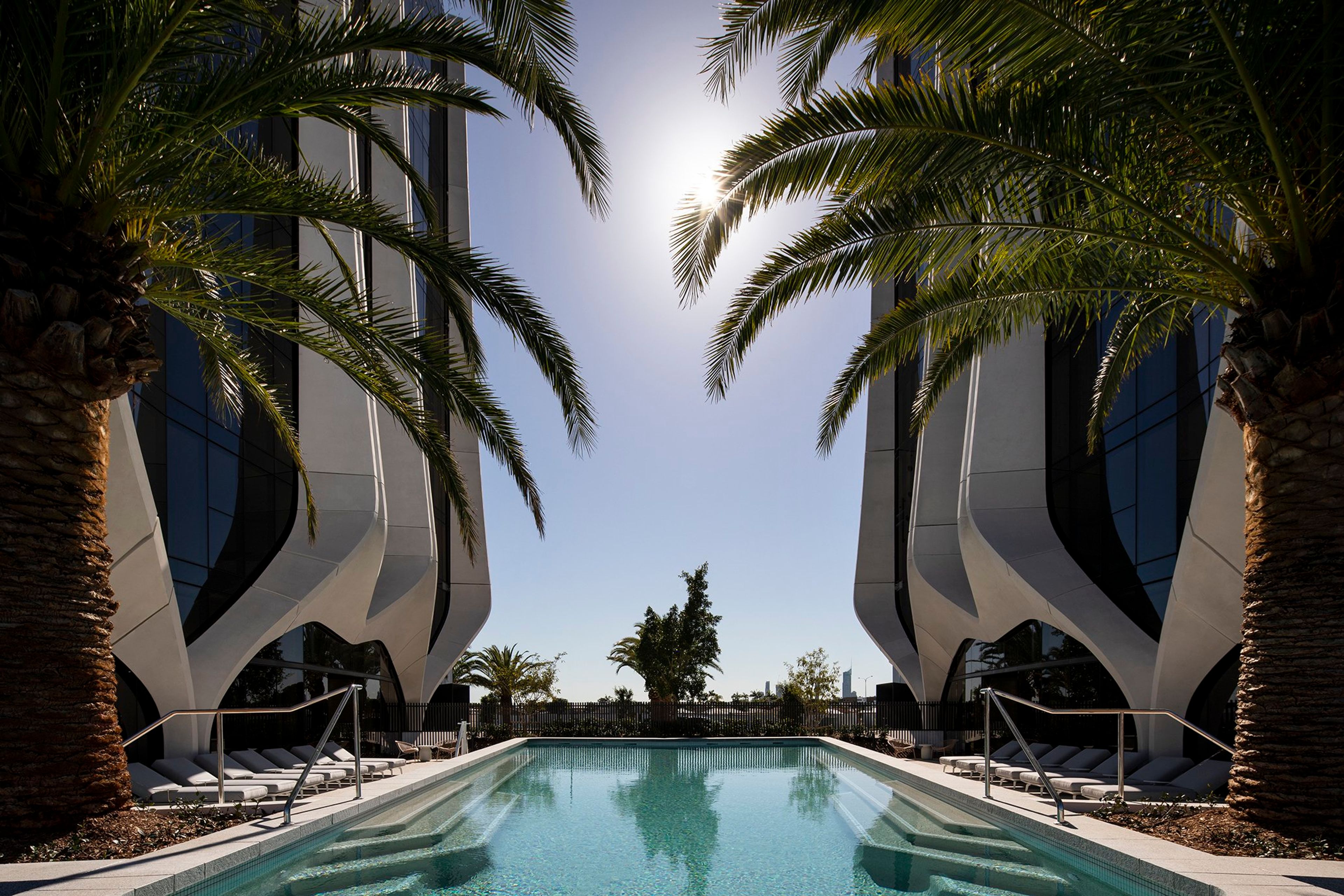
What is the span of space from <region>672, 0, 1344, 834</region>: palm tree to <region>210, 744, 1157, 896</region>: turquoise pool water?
8.30ft

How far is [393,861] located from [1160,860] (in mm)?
7027

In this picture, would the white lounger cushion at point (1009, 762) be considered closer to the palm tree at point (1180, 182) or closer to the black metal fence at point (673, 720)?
the black metal fence at point (673, 720)

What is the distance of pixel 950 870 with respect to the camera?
Answer: 945 cm

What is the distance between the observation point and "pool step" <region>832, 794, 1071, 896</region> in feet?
28.3

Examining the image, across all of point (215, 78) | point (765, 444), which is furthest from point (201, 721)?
point (765, 444)

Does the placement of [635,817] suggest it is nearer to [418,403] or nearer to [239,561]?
[418,403]

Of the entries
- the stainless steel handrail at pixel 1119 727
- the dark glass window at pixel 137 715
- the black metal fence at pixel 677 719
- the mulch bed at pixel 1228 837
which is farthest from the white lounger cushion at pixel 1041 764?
the dark glass window at pixel 137 715

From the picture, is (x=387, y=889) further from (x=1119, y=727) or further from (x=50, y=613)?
(x=1119, y=727)

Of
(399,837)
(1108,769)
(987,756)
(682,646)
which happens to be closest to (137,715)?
(399,837)

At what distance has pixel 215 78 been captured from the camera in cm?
798

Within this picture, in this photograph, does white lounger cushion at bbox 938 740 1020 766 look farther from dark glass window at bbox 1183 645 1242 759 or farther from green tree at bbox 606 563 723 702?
green tree at bbox 606 563 723 702

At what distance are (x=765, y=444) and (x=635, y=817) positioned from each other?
19.8 m

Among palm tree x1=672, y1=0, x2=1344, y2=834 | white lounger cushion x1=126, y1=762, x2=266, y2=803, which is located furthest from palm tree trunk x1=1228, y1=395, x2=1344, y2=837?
white lounger cushion x1=126, y1=762, x2=266, y2=803

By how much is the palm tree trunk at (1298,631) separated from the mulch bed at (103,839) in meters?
9.05
